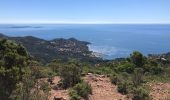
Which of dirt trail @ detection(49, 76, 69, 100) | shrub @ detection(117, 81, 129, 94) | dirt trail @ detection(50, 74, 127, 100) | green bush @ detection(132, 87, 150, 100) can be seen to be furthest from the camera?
shrub @ detection(117, 81, 129, 94)

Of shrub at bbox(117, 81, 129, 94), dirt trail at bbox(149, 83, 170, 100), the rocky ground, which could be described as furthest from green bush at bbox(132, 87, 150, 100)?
shrub at bbox(117, 81, 129, 94)

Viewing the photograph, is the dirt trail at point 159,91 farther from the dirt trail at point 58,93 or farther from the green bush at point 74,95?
the dirt trail at point 58,93

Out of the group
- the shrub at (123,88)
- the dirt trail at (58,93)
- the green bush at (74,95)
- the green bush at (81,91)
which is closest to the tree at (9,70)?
the dirt trail at (58,93)

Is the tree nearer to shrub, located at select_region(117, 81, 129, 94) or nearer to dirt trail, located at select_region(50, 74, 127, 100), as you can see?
dirt trail, located at select_region(50, 74, 127, 100)

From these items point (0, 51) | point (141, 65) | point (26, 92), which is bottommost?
point (141, 65)

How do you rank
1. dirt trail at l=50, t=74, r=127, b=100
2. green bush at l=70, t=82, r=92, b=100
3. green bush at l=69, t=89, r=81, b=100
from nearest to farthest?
green bush at l=69, t=89, r=81, b=100
green bush at l=70, t=82, r=92, b=100
dirt trail at l=50, t=74, r=127, b=100

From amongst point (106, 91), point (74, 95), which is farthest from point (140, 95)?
point (74, 95)

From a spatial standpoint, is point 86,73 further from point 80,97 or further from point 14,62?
point 14,62

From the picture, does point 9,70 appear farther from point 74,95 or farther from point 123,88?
point 123,88

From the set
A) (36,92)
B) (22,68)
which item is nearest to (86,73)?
(22,68)

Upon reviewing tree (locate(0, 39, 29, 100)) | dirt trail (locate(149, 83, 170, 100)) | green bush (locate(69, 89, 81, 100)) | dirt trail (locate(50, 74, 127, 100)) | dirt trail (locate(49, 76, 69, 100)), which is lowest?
dirt trail (locate(149, 83, 170, 100))

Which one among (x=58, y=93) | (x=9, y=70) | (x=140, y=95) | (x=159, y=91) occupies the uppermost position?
(x=9, y=70)
